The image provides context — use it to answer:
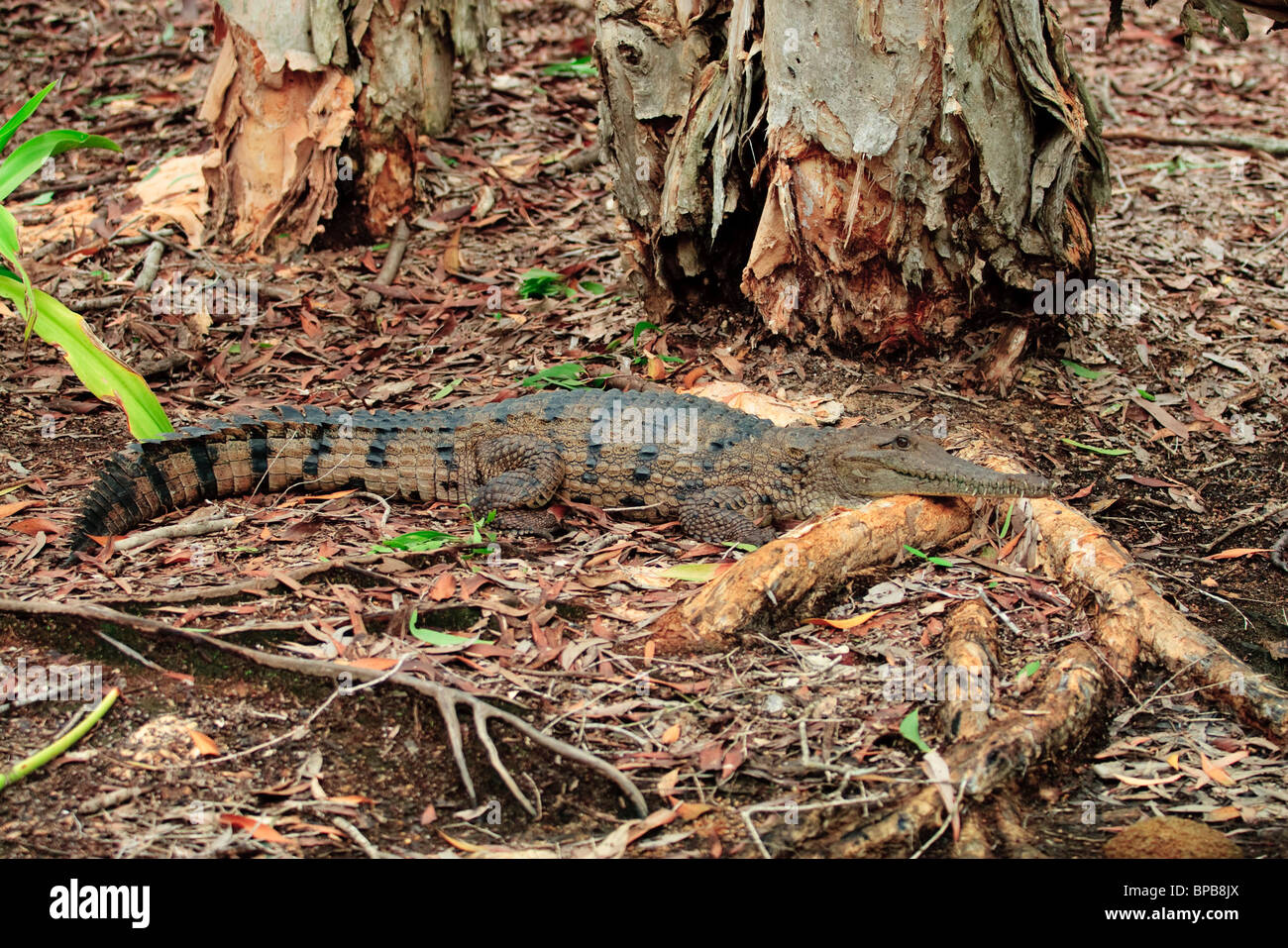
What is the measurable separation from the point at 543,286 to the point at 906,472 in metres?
2.93

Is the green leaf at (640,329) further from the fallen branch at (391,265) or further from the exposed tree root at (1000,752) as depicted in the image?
the exposed tree root at (1000,752)

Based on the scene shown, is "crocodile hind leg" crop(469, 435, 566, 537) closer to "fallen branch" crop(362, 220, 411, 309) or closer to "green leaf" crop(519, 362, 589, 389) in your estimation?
"green leaf" crop(519, 362, 589, 389)

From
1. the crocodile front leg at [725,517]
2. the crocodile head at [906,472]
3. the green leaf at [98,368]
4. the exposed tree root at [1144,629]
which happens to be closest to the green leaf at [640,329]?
the crocodile front leg at [725,517]

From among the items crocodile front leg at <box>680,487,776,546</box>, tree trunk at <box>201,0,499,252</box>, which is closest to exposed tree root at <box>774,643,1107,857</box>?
crocodile front leg at <box>680,487,776,546</box>

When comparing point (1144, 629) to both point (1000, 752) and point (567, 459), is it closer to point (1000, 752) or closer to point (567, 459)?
point (1000, 752)

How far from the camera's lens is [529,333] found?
6.38 metres

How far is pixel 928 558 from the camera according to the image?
14.7 feet

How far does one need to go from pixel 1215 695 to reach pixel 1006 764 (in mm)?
926

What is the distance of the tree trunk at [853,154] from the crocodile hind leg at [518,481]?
4.68 ft

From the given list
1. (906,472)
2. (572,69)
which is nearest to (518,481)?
(906,472)

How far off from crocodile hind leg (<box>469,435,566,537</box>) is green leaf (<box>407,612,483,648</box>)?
1.13 metres

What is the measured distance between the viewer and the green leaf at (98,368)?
4945mm
